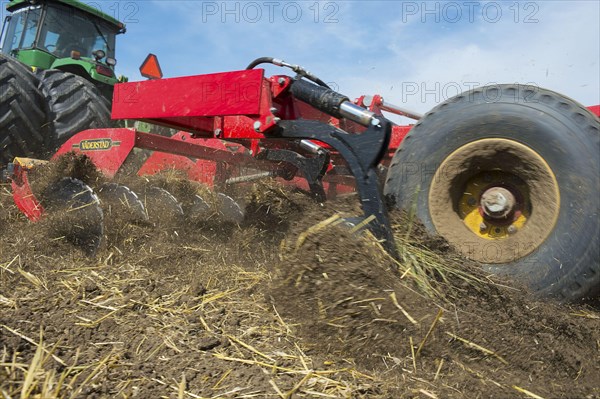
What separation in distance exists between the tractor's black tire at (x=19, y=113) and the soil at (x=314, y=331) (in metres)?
2.55

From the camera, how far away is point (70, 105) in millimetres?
5188

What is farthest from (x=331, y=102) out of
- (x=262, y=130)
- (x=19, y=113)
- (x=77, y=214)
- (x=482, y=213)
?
(x=19, y=113)

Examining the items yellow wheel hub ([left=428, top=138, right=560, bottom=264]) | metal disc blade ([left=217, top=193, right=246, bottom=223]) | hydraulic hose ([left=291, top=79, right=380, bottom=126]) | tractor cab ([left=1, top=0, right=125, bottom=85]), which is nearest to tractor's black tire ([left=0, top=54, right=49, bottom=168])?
tractor cab ([left=1, top=0, right=125, bottom=85])

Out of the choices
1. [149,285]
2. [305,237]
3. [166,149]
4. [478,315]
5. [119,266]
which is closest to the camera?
[478,315]

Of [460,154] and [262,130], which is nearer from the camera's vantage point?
[460,154]

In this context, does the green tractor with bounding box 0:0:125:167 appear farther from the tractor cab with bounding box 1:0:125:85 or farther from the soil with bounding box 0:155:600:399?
the soil with bounding box 0:155:600:399

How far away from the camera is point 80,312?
2.14 meters

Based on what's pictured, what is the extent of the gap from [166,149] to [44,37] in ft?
14.0

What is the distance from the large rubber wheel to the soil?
0.15m

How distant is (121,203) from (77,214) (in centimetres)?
31

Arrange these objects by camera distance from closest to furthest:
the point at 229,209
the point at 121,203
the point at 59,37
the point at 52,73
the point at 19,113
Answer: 1. the point at 121,203
2. the point at 229,209
3. the point at 19,113
4. the point at 52,73
5. the point at 59,37

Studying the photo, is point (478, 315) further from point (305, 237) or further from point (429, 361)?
point (305, 237)

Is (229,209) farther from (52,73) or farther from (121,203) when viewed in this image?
(52,73)

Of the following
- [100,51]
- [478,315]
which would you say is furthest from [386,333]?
[100,51]
